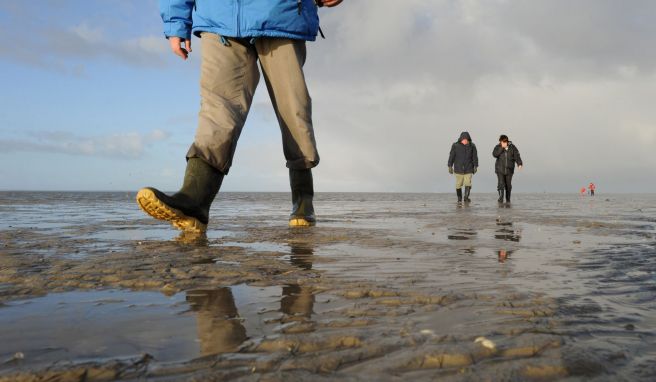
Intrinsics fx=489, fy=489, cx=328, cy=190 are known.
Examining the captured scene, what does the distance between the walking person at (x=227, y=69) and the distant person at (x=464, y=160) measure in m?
11.4

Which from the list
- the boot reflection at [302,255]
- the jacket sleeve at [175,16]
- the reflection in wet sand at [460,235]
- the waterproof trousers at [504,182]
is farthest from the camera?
the waterproof trousers at [504,182]

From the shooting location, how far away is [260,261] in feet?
6.60

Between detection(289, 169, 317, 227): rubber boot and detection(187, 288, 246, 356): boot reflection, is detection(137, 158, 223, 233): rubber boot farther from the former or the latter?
detection(187, 288, 246, 356): boot reflection

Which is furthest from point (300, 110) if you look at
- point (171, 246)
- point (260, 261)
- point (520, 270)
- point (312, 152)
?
point (520, 270)

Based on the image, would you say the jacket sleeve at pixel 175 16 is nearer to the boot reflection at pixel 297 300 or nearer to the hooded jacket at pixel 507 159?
the boot reflection at pixel 297 300

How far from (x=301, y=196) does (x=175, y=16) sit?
5.42 ft

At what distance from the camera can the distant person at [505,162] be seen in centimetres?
1417

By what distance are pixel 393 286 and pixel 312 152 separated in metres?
2.49

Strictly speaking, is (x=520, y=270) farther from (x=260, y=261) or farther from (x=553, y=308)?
(x=260, y=261)

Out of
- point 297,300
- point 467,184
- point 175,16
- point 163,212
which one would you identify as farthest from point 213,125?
point 467,184

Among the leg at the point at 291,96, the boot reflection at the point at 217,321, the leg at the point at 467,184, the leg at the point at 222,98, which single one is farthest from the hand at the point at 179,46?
the leg at the point at 467,184

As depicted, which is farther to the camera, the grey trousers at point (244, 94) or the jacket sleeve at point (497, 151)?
the jacket sleeve at point (497, 151)

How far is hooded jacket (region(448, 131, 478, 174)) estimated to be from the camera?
14359mm

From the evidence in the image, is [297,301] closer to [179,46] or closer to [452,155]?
[179,46]
